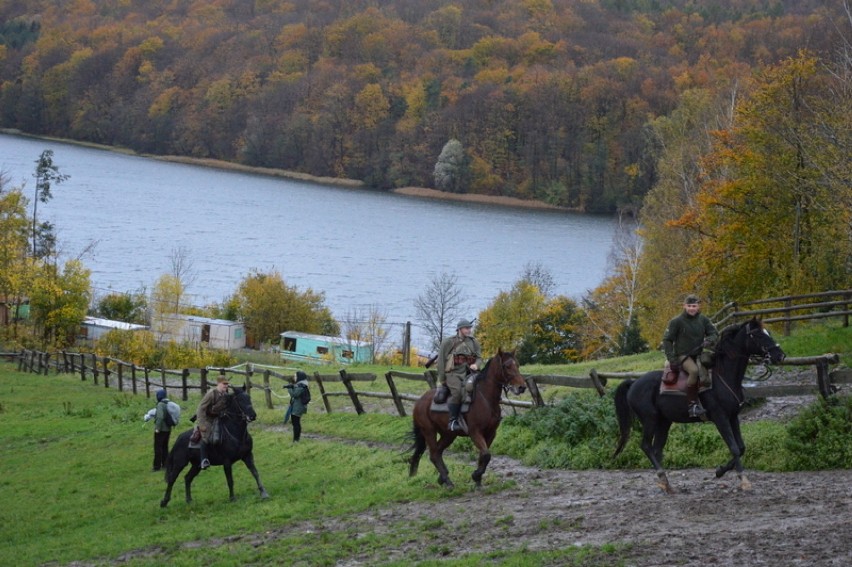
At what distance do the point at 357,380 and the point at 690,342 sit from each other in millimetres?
14014

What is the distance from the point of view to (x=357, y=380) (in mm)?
27000

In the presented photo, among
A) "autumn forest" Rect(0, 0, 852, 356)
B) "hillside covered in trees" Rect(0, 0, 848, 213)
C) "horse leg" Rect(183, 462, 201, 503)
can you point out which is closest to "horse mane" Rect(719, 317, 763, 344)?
"horse leg" Rect(183, 462, 201, 503)

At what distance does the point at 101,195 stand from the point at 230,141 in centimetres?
4761

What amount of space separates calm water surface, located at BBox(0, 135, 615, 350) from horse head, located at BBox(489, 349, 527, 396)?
62.1 meters

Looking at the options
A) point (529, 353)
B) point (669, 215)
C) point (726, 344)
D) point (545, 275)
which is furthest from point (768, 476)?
point (545, 275)

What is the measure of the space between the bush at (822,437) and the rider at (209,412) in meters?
8.72

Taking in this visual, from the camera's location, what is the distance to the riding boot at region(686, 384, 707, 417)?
1412cm

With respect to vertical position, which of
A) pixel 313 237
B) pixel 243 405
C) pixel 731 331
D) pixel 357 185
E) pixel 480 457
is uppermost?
pixel 357 185

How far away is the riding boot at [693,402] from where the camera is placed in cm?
1412

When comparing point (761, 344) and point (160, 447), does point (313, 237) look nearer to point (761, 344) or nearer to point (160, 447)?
point (160, 447)

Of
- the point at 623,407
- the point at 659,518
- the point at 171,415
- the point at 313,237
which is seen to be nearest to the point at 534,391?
the point at 623,407

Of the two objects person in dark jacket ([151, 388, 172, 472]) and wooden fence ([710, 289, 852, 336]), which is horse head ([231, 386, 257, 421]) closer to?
person in dark jacket ([151, 388, 172, 472])

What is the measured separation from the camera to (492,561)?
1150 centimetres

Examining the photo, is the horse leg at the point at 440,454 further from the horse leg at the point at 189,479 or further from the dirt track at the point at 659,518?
the horse leg at the point at 189,479
